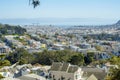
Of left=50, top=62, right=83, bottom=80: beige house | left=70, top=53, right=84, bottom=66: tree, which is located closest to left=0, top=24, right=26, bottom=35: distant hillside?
left=70, top=53, right=84, bottom=66: tree

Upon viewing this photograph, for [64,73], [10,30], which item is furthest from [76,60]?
[10,30]

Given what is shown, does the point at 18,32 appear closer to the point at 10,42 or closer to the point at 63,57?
the point at 10,42

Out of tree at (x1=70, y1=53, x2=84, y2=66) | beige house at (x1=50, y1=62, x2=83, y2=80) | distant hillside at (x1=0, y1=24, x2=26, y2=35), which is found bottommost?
distant hillside at (x1=0, y1=24, x2=26, y2=35)

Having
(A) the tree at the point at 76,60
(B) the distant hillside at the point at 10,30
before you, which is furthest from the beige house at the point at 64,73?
(B) the distant hillside at the point at 10,30

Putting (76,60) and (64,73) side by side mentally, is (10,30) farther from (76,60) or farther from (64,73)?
(64,73)

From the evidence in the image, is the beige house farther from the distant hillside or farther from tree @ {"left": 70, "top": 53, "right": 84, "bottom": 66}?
the distant hillside

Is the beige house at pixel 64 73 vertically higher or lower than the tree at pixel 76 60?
higher

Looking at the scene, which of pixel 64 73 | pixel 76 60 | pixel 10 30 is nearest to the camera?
pixel 64 73

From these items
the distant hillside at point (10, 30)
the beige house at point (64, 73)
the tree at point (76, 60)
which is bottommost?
the distant hillside at point (10, 30)

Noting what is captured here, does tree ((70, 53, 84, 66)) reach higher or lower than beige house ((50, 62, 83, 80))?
lower

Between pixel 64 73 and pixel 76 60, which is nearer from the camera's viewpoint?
pixel 64 73

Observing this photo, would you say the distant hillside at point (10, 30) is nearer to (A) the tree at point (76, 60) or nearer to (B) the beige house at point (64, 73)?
(A) the tree at point (76, 60)

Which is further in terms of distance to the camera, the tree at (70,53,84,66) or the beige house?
the tree at (70,53,84,66)
